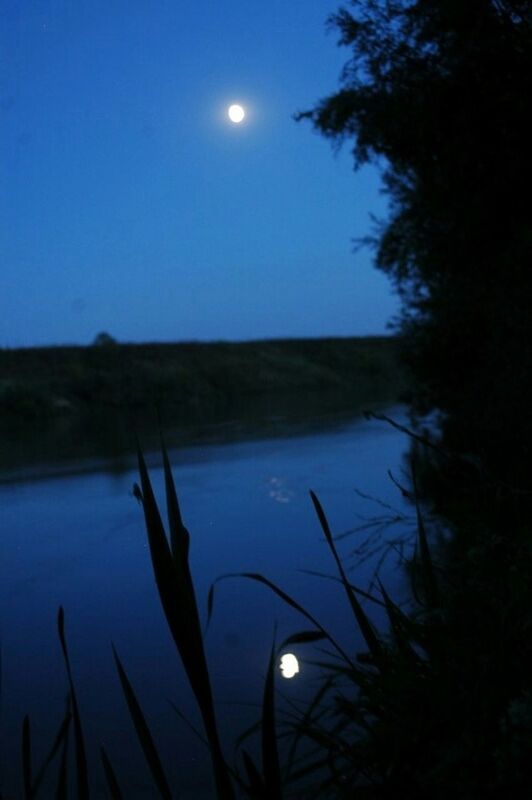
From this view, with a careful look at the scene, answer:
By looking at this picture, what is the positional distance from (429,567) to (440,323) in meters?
11.6

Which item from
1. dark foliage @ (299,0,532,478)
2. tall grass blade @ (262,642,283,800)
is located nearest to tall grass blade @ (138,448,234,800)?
tall grass blade @ (262,642,283,800)

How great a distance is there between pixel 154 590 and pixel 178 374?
3678 centimetres

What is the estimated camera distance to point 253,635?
570cm

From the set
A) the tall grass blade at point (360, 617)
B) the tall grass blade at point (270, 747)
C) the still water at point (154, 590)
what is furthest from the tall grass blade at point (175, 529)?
the still water at point (154, 590)

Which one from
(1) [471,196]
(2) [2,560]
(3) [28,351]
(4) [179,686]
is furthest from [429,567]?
(3) [28,351]

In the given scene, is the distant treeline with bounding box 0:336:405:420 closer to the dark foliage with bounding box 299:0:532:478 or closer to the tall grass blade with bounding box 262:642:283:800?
the dark foliage with bounding box 299:0:532:478

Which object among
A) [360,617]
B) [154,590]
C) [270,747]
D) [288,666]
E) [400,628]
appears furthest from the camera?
[154,590]

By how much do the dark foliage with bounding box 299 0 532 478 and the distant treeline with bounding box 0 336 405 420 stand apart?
15445 mm

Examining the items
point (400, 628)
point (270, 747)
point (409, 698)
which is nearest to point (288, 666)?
point (400, 628)

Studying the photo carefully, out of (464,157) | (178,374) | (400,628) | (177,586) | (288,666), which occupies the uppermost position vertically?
(464,157)

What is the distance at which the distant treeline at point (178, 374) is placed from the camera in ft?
118

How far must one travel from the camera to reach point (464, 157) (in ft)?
36.5

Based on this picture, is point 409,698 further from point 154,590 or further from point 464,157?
point 464,157

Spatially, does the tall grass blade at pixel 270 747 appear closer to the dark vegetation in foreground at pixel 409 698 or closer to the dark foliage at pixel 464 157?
the dark vegetation in foreground at pixel 409 698
